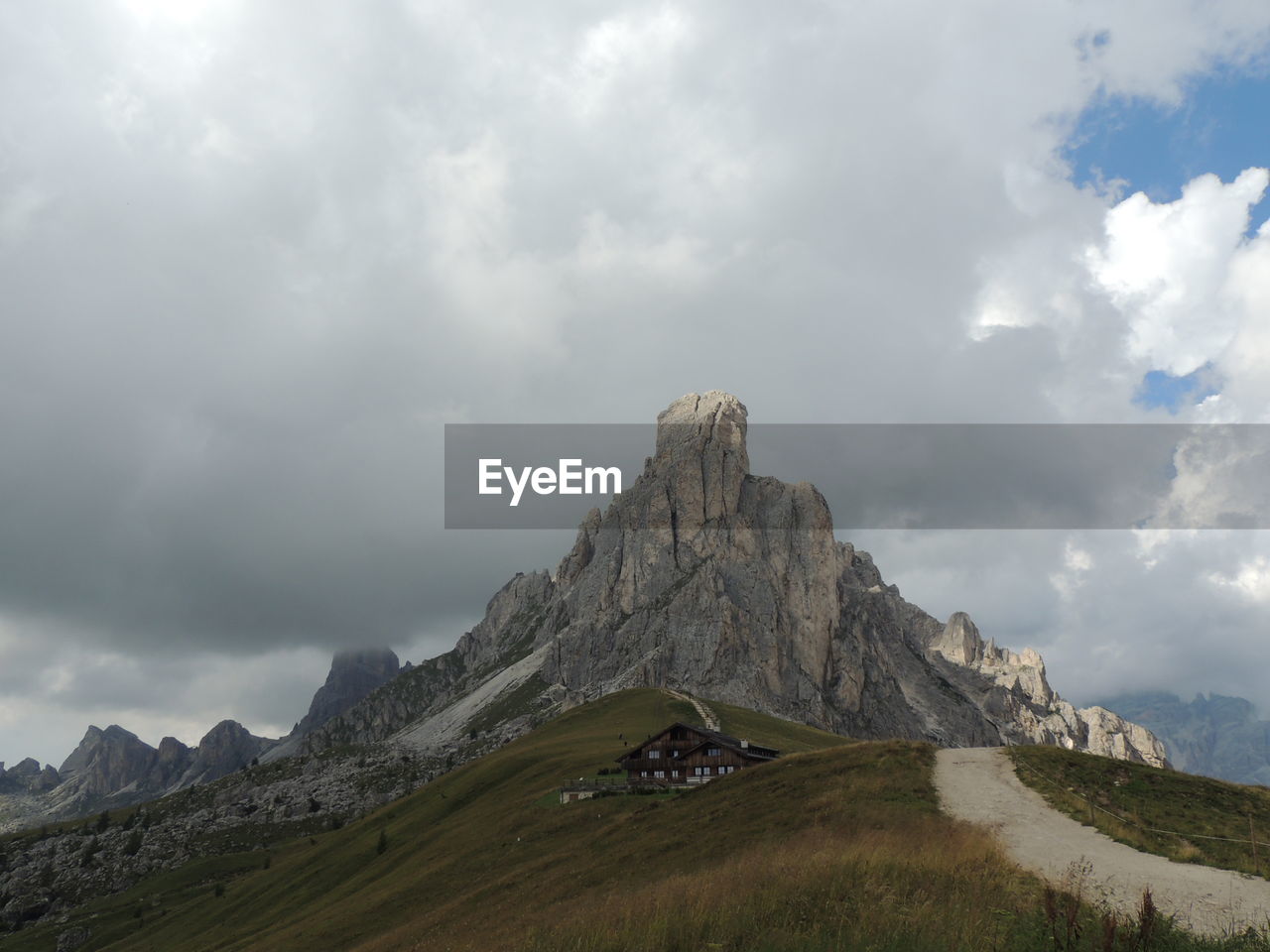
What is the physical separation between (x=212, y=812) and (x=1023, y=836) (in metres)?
215

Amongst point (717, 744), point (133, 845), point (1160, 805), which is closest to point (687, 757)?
point (717, 744)

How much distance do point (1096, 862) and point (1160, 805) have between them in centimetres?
1088

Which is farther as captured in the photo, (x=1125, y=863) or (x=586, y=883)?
(x=586, y=883)

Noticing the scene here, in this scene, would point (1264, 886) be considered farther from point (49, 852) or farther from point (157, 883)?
point (49, 852)

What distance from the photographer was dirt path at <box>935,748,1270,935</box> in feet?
66.7

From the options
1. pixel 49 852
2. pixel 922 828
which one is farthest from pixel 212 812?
pixel 922 828

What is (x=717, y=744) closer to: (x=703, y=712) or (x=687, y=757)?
(x=687, y=757)

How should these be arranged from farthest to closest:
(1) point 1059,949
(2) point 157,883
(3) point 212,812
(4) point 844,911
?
(3) point 212,812, (2) point 157,883, (4) point 844,911, (1) point 1059,949

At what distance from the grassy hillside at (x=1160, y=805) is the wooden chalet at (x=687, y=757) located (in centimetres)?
3525

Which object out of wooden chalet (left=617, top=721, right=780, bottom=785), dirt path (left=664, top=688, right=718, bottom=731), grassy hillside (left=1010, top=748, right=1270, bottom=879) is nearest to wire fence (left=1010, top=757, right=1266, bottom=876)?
grassy hillside (left=1010, top=748, right=1270, bottom=879)

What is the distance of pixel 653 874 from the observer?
101 ft

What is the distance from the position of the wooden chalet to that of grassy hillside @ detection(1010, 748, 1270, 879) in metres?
35.2

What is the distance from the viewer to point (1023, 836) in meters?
28.0

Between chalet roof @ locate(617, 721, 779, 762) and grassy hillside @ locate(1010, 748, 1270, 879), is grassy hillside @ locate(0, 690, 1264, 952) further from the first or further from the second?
chalet roof @ locate(617, 721, 779, 762)
